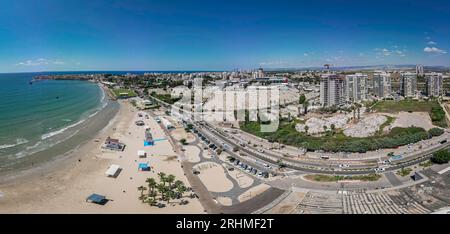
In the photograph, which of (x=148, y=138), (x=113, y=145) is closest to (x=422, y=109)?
(x=148, y=138)

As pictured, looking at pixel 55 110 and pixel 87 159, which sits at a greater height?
pixel 55 110

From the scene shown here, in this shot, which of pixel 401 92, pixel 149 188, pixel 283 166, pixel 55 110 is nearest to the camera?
pixel 149 188

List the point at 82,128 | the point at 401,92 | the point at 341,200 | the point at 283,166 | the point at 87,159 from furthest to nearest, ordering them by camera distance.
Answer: the point at 401,92 → the point at 82,128 → the point at 87,159 → the point at 283,166 → the point at 341,200

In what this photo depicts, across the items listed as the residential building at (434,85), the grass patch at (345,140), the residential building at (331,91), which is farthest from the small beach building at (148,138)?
the residential building at (434,85)
